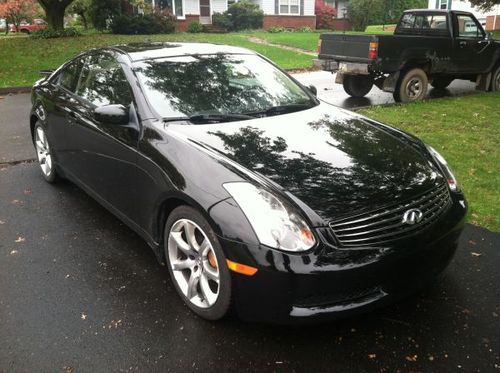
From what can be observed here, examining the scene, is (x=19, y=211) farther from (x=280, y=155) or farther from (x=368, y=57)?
(x=368, y=57)

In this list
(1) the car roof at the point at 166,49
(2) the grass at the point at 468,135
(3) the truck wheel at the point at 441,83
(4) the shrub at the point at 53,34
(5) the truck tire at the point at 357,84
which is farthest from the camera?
(4) the shrub at the point at 53,34

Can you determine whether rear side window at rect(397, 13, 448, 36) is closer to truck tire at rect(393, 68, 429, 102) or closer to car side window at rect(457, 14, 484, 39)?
car side window at rect(457, 14, 484, 39)

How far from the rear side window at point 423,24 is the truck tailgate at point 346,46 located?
1770mm

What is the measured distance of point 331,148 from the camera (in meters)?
3.31

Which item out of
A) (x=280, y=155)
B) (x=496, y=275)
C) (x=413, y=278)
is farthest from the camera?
(x=496, y=275)

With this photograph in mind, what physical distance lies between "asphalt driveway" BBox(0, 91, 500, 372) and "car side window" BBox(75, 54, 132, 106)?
118 cm

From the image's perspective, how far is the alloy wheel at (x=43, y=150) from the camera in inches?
208

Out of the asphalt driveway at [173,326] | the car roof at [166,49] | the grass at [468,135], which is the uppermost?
the car roof at [166,49]

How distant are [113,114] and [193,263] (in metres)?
1.24

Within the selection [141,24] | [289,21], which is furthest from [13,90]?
[289,21]

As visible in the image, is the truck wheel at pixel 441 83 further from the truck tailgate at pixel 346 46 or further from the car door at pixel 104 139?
the car door at pixel 104 139

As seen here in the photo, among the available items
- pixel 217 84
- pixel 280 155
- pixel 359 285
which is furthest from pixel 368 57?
pixel 359 285

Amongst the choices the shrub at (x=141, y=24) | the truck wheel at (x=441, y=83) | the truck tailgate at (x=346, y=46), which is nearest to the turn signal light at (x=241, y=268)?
the truck tailgate at (x=346, y=46)

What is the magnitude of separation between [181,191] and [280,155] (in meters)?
0.68
